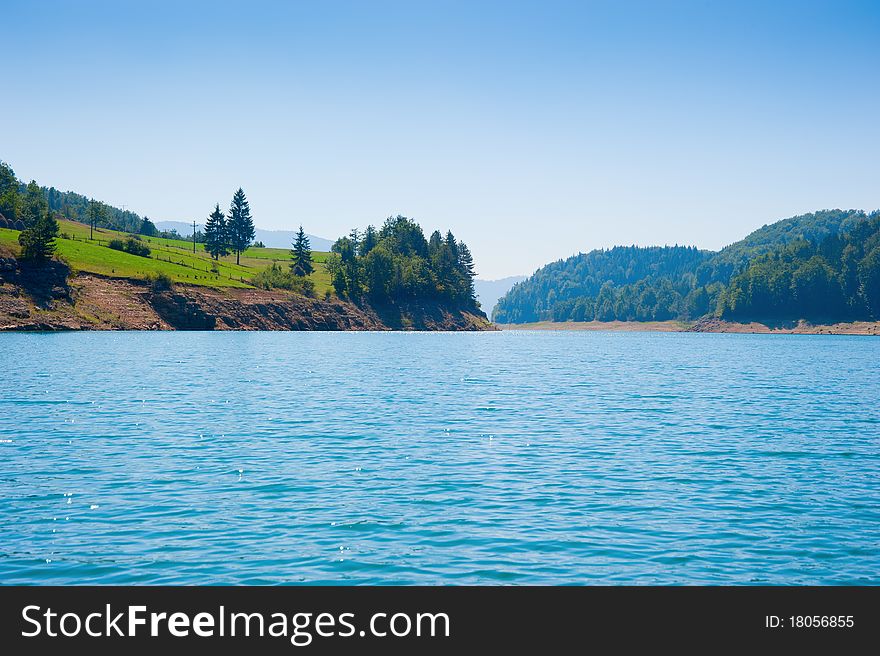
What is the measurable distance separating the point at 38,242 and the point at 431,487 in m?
157

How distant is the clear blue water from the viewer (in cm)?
1883

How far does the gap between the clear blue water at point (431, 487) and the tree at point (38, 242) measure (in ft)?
373

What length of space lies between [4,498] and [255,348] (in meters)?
96.6

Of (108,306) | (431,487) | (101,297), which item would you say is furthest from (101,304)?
(431,487)

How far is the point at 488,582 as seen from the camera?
1762 cm

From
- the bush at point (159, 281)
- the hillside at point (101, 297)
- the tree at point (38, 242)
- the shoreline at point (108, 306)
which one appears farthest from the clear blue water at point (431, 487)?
the bush at point (159, 281)

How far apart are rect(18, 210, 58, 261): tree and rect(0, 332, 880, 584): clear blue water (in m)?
114

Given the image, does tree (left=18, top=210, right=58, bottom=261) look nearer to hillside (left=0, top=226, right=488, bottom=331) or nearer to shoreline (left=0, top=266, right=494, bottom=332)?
hillside (left=0, top=226, right=488, bottom=331)

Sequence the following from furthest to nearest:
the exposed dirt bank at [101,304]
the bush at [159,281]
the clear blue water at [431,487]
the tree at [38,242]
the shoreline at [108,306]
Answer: the bush at [159,281] < the tree at [38,242] < the exposed dirt bank at [101,304] < the shoreline at [108,306] < the clear blue water at [431,487]

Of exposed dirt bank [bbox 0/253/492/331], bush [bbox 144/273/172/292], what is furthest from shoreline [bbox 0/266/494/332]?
bush [bbox 144/273/172/292]

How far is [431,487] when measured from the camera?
2719 centimetres

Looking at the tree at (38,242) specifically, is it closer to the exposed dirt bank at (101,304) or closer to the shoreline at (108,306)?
the exposed dirt bank at (101,304)

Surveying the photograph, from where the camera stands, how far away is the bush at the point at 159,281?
182 meters

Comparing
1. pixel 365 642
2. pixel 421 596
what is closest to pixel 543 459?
pixel 421 596
